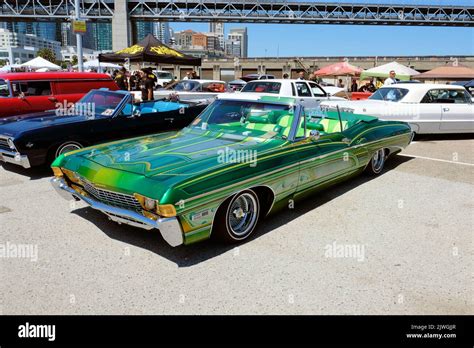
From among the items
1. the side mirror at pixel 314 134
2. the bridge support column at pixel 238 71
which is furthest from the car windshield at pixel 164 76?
the bridge support column at pixel 238 71

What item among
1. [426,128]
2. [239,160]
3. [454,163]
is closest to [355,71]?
[426,128]

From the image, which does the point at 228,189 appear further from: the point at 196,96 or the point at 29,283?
the point at 196,96

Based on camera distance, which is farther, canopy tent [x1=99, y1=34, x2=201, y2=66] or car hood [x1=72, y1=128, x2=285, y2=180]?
canopy tent [x1=99, y1=34, x2=201, y2=66]

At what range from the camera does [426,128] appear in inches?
382

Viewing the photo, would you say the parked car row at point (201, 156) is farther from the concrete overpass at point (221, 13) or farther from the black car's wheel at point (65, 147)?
the concrete overpass at point (221, 13)

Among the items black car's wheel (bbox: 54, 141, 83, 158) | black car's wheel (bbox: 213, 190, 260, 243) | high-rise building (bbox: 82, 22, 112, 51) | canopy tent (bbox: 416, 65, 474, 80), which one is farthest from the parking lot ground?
high-rise building (bbox: 82, 22, 112, 51)

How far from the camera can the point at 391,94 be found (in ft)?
33.3

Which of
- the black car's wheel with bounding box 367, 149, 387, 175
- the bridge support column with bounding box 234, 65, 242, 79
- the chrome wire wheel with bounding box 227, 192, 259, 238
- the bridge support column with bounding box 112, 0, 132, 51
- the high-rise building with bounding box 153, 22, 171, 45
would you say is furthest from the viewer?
the high-rise building with bounding box 153, 22, 171, 45

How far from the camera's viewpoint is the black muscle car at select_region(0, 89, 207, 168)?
634cm

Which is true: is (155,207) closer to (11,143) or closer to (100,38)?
(11,143)

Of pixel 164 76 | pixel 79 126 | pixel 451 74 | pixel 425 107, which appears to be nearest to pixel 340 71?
pixel 451 74

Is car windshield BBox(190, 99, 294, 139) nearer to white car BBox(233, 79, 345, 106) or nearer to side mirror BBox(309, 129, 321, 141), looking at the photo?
side mirror BBox(309, 129, 321, 141)

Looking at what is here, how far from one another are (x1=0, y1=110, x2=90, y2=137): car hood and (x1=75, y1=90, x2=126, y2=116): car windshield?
0.38m
